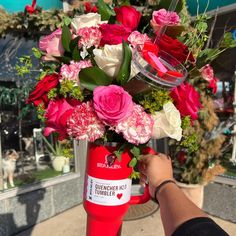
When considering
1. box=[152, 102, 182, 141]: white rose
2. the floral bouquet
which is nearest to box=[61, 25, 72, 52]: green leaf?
the floral bouquet

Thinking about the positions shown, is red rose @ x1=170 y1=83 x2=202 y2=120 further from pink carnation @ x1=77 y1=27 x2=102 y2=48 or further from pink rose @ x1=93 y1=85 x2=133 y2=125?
pink carnation @ x1=77 y1=27 x2=102 y2=48

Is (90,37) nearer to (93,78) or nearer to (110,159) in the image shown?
(93,78)

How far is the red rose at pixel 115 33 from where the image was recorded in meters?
1.31

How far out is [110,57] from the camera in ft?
4.19

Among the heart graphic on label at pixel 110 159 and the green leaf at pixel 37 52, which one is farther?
the green leaf at pixel 37 52

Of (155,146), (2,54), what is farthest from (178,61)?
(155,146)

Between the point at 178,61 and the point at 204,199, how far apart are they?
3.25 meters

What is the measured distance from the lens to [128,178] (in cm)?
146

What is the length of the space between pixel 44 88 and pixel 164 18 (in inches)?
22.0

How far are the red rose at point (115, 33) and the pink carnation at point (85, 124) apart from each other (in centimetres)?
27

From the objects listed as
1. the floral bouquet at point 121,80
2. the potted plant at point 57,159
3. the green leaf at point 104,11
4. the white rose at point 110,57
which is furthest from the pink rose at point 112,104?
the potted plant at point 57,159

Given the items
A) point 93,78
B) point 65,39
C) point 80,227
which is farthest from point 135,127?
point 80,227

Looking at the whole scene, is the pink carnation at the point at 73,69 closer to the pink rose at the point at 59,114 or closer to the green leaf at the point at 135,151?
the pink rose at the point at 59,114

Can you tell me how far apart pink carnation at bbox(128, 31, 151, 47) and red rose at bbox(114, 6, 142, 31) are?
7 cm
